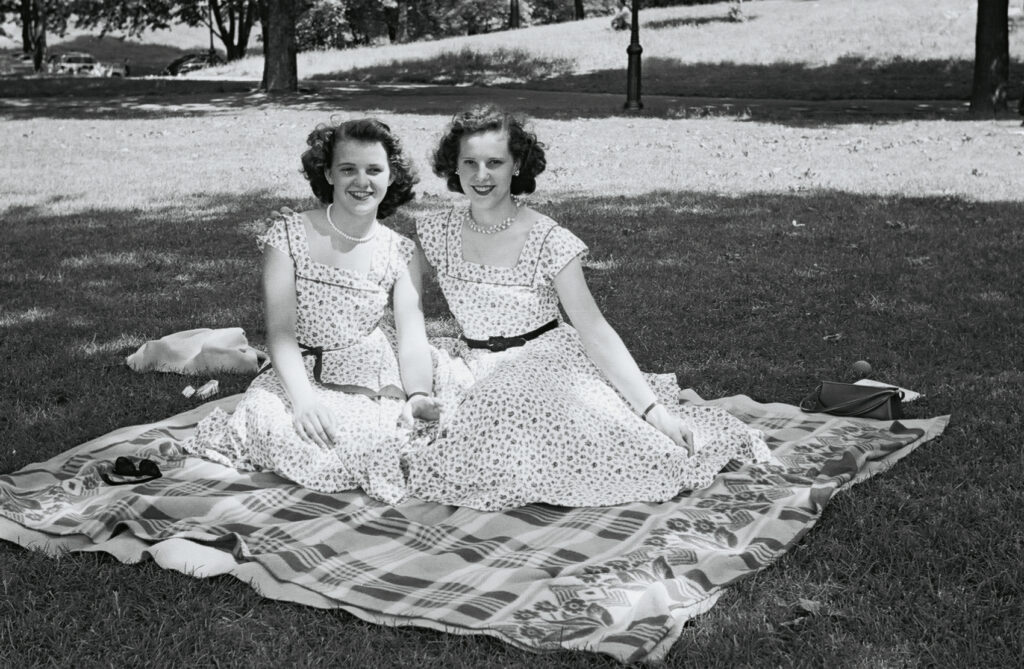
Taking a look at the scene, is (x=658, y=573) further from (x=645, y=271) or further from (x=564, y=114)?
(x=564, y=114)

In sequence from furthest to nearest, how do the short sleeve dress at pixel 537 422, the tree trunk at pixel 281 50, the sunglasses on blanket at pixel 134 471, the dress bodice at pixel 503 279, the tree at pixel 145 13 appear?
the tree at pixel 145 13
the tree trunk at pixel 281 50
the dress bodice at pixel 503 279
the sunglasses on blanket at pixel 134 471
the short sleeve dress at pixel 537 422

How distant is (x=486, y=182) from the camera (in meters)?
4.24

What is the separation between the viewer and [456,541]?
364 cm

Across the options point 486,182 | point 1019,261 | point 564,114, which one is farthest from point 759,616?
point 564,114

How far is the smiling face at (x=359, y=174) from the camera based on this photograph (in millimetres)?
4180

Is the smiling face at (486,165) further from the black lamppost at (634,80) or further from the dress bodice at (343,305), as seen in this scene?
the black lamppost at (634,80)

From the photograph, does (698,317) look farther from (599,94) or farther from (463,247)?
(599,94)

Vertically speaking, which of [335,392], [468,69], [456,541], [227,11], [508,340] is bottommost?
[456,541]

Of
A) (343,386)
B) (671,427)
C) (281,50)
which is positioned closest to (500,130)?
(343,386)

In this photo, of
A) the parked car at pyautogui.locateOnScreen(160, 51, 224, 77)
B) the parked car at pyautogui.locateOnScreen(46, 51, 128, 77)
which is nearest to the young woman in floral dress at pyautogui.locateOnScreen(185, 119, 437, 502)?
the parked car at pyautogui.locateOnScreen(46, 51, 128, 77)

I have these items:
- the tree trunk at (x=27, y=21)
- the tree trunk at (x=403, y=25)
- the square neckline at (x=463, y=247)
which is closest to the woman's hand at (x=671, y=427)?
the square neckline at (x=463, y=247)

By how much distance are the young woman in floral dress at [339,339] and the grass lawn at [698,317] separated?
78cm

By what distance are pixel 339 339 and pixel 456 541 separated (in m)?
1.17

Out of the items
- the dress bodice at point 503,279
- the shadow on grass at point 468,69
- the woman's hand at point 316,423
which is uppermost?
the shadow on grass at point 468,69
